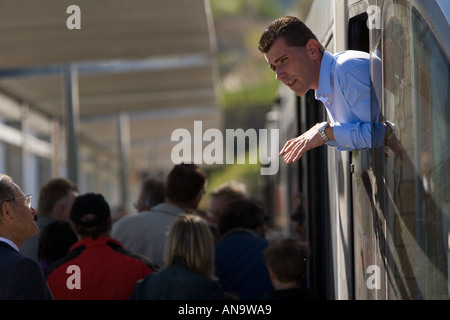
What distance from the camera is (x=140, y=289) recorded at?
4902 millimetres

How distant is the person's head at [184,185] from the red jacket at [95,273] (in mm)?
994

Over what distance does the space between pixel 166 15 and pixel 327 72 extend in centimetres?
516

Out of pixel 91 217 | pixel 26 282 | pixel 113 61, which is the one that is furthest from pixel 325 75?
pixel 113 61

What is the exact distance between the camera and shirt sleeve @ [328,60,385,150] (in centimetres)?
371

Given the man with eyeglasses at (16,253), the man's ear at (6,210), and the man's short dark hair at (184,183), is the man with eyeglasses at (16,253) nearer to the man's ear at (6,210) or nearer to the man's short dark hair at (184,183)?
the man's ear at (6,210)

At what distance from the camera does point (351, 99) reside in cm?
383

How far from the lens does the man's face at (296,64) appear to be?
3.86 meters

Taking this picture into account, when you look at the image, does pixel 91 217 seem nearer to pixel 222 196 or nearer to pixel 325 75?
pixel 325 75

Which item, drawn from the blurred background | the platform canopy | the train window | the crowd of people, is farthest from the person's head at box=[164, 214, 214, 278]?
the platform canopy

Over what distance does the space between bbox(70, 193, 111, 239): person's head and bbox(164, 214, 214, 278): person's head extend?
20.5 inches

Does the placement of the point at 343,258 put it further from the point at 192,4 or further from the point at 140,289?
the point at 192,4

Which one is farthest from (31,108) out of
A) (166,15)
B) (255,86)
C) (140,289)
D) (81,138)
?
(255,86)

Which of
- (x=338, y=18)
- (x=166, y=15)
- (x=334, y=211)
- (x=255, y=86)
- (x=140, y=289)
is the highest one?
(x=255, y=86)

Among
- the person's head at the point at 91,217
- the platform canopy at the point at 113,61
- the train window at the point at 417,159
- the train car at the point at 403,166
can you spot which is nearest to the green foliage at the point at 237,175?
the platform canopy at the point at 113,61
